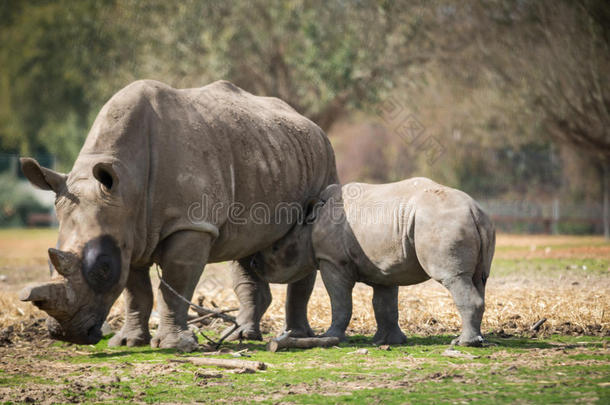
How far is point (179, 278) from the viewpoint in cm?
704

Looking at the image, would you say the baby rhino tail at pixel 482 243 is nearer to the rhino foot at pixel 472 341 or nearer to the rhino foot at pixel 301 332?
the rhino foot at pixel 472 341

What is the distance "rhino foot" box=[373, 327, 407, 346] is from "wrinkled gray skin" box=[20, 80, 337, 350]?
93 centimetres

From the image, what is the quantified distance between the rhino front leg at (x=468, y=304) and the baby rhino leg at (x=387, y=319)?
876 mm

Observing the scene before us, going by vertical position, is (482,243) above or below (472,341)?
above

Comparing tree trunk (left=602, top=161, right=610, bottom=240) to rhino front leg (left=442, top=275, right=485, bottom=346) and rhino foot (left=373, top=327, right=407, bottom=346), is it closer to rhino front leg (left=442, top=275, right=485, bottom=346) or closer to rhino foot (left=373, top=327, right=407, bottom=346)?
rhino foot (left=373, top=327, right=407, bottom=346)

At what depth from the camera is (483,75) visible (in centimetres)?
2244

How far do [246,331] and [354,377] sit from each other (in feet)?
8.59

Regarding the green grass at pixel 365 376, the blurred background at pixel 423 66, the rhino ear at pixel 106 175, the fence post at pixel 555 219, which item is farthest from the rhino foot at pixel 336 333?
the fence post at pixel 555 219

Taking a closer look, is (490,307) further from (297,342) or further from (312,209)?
(297,342)

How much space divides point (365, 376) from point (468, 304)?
141 centimetres

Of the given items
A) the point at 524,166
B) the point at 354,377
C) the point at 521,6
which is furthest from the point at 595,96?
the point at 354,377

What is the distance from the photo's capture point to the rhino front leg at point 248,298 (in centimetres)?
809

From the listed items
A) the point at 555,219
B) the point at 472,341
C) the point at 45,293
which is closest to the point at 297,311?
the point at 472,341

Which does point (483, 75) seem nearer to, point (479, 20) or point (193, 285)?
point (479, 20)
